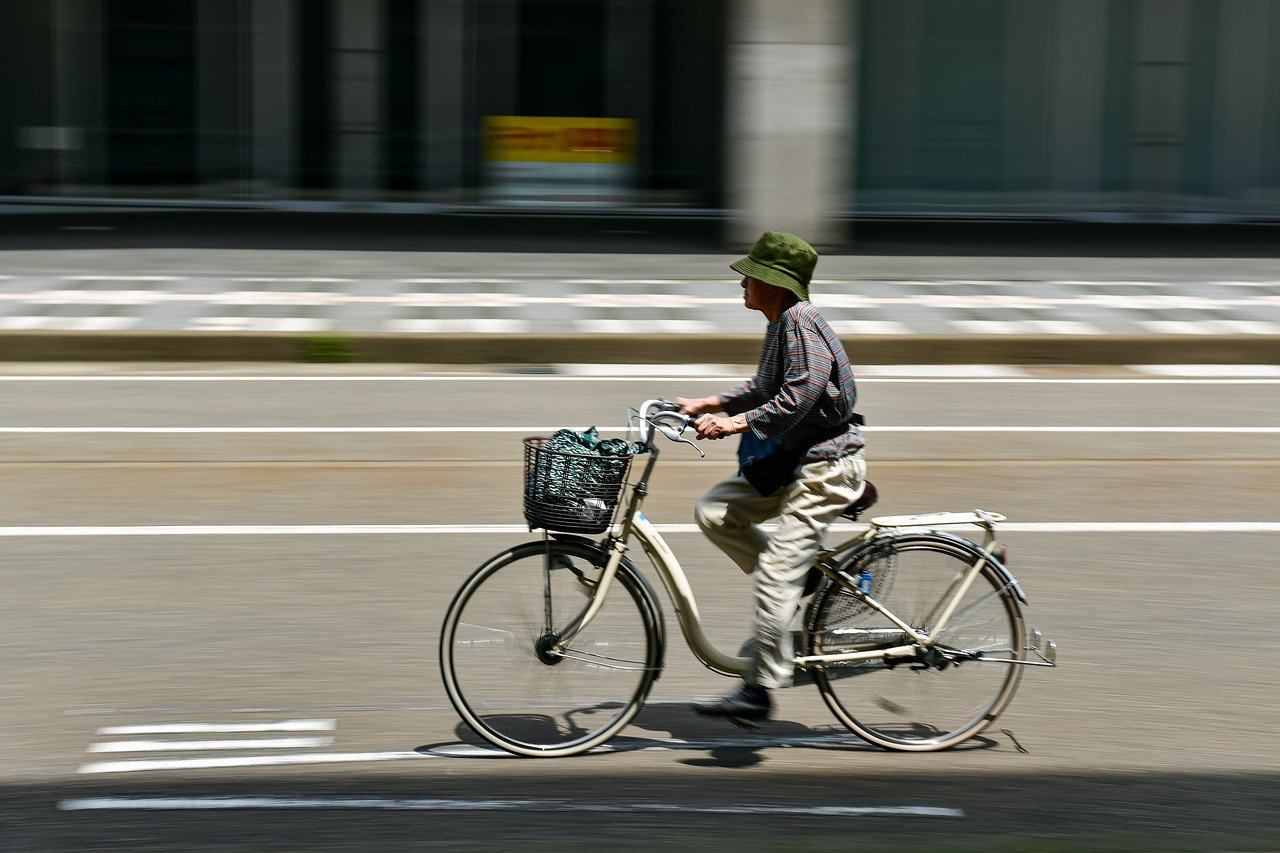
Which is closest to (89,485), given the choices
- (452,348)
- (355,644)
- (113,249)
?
(355,644)

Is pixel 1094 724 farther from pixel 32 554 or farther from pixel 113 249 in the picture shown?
pixel 113 249

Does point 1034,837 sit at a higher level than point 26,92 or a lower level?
lower

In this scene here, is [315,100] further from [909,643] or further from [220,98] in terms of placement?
[909,643]

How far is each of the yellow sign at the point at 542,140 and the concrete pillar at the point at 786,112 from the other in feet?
11.8

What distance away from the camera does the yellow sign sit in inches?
950

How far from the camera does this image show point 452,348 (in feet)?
44.3

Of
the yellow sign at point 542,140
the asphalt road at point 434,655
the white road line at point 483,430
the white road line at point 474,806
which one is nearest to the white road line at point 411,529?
the asphalt road at point 434,655

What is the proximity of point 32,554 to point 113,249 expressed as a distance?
13.6m

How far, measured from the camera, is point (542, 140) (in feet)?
79.4

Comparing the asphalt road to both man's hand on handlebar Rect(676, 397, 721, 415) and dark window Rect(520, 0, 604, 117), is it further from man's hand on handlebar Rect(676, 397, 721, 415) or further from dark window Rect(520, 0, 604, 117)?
dark window Rect(520, 0, 604, 117)

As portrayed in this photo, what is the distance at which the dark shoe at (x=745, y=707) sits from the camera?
4953mm

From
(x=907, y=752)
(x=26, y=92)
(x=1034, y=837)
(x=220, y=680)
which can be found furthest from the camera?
(x=26, y=92)

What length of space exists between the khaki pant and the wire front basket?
0.42 metres

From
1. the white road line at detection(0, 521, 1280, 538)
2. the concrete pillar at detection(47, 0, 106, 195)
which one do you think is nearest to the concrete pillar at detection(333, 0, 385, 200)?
the concrete pillar at detection(47, 0, 106, 195)
